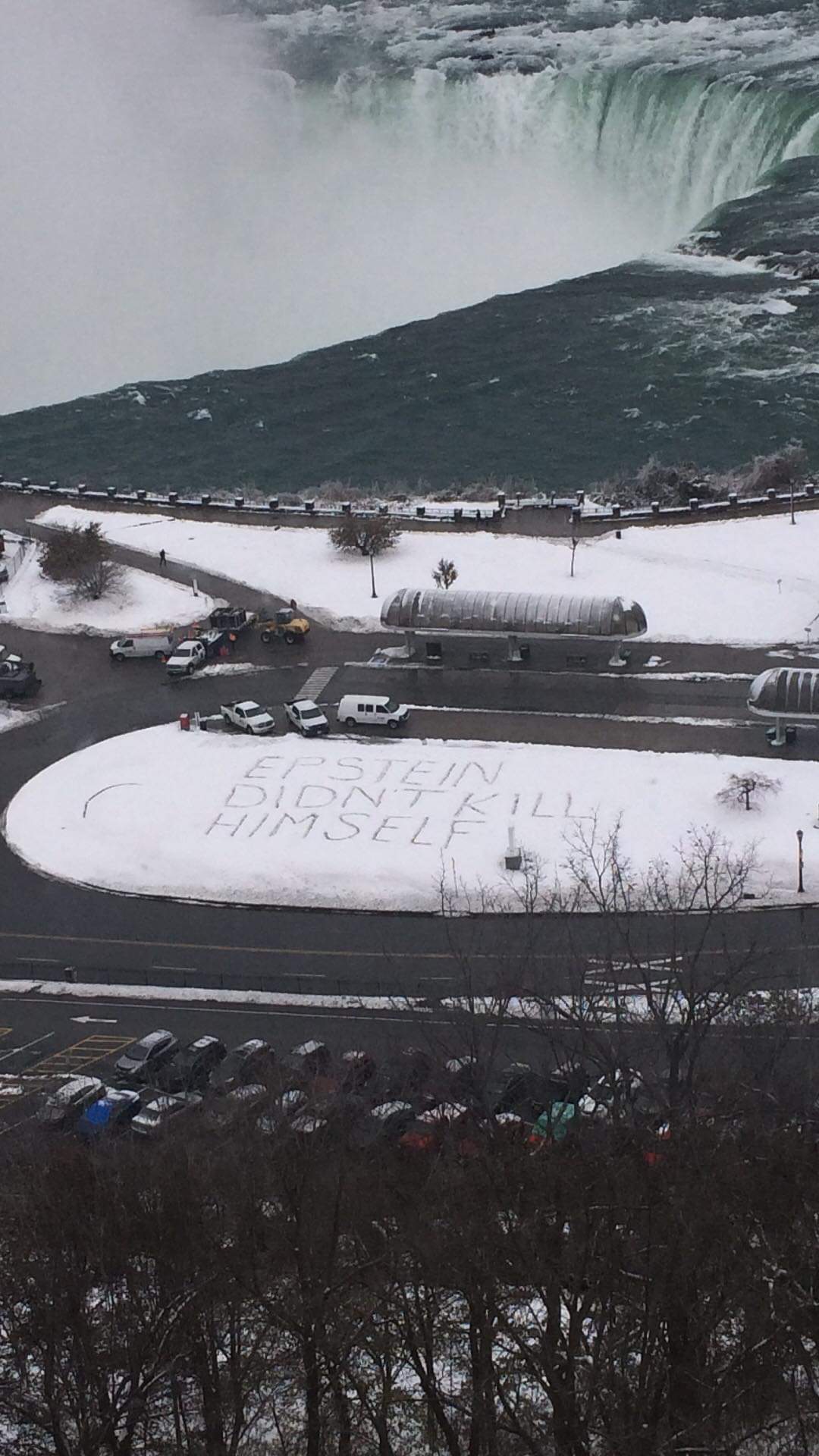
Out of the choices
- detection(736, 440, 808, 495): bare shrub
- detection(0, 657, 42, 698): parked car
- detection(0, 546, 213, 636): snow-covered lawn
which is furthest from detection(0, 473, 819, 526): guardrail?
detection(0, 657, 42, 698): parked car

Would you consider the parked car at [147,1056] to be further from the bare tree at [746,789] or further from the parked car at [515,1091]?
the bare tree at [746,789]

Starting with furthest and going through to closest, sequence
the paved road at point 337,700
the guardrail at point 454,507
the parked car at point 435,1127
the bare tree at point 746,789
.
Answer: the guardrail at point 454,507
the bare tree at point 746,789
the paved road at point 337,700
the parked car at point 435,1127

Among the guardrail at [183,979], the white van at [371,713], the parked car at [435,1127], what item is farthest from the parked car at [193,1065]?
the white van at [371,713]

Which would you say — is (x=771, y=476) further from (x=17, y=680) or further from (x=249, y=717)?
(x=17, y=680)

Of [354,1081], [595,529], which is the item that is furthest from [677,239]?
[354,1081]

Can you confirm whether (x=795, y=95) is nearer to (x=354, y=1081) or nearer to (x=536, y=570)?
(x=536, y=570)
